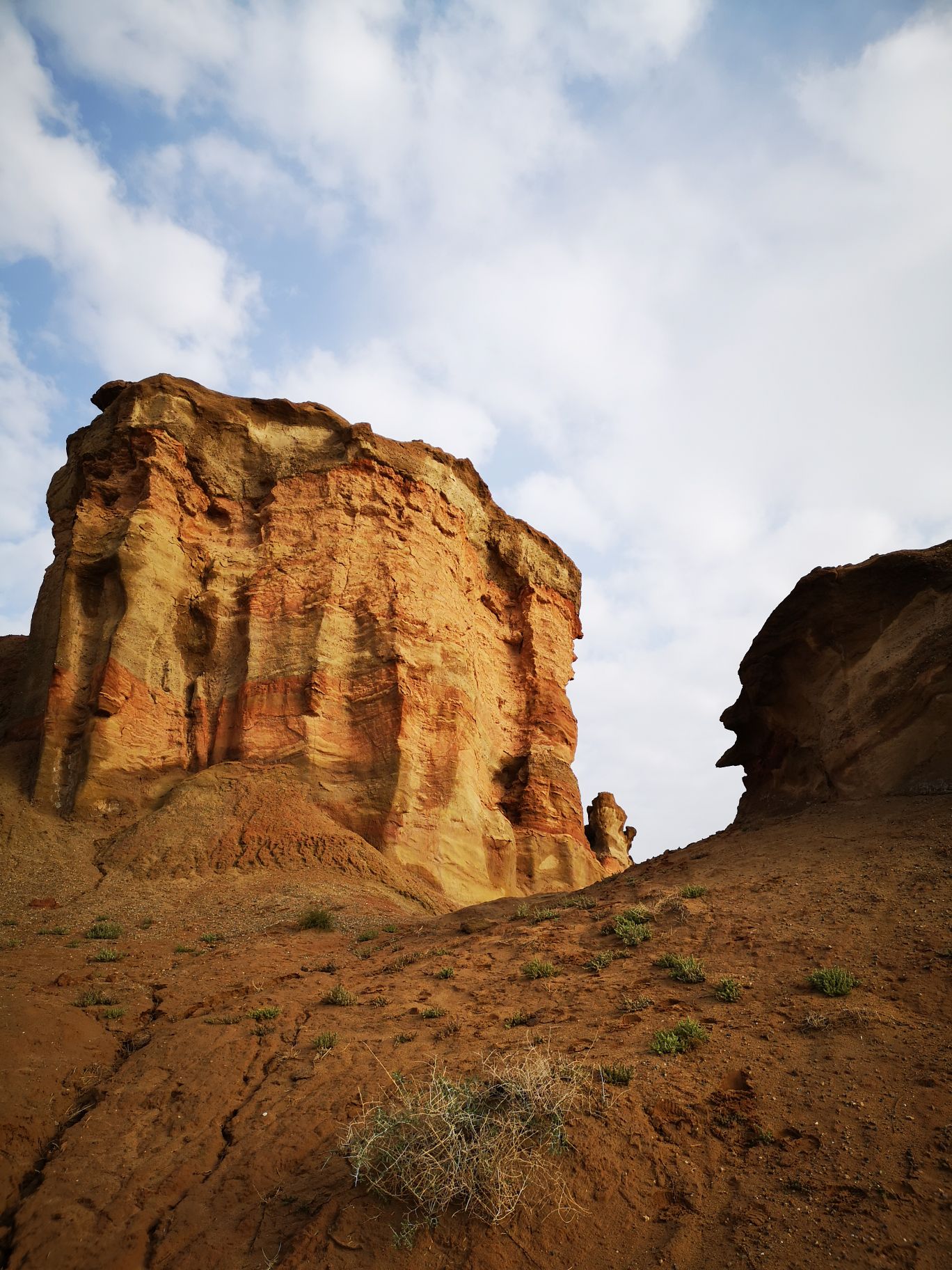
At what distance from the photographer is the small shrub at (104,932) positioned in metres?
12.7

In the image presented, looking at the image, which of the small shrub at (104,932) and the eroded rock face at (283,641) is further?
the eroded rock face at (283,641)

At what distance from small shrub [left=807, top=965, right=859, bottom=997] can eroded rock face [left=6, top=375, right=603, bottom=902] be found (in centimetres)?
Result: 1414

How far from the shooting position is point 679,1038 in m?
6.48

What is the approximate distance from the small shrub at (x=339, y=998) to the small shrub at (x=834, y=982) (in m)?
5.58

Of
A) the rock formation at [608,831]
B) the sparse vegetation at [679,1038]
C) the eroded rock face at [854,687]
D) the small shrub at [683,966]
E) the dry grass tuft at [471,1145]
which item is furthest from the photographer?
the rock formation at [608,831]

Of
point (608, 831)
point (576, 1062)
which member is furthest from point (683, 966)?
point (608, 831)

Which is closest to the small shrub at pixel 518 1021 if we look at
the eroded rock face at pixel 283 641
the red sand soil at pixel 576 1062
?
the red sand soil at pixel 576 1062

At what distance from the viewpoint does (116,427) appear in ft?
80.0

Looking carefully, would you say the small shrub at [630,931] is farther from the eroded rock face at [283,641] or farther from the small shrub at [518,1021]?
the eroded rock face at [283,641]

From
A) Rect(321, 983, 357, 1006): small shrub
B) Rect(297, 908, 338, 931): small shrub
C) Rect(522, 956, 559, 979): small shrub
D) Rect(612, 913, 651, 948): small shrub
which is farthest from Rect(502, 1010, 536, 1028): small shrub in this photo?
Rect(297, 908, 338, 931): small shrub

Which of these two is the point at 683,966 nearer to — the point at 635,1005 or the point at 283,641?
the point at 635,1005

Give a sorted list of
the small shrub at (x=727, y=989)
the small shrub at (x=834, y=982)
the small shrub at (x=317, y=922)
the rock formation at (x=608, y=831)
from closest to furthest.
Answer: the small shrub at (x=834, y=982) → the small shrub at (x=727, y=989) → the small shrub at (x=317, y=922) → the rock formation at (x=608, y=831)

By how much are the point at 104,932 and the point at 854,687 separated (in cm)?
1430

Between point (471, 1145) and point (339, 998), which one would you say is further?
point (339, 998)
